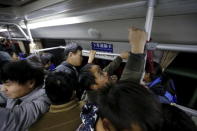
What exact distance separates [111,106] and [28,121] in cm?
67

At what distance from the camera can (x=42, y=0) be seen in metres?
1.65

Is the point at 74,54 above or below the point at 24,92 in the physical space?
above

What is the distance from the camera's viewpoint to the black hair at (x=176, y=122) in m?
0.62

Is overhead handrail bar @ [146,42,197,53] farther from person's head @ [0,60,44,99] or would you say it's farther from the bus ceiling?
person's head @ [0,60,44,99]

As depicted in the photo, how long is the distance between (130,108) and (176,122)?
316mm

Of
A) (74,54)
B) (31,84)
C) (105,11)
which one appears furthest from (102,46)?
(31,84)

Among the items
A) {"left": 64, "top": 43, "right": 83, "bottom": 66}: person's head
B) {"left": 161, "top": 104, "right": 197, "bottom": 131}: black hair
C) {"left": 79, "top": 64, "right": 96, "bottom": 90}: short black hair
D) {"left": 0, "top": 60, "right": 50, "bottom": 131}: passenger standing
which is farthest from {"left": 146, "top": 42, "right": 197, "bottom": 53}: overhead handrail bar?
{"left": 64, "top": 43, "right": 83, "bottom": 66}: person's head

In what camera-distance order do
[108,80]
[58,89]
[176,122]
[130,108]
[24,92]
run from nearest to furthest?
[130,108] → [176,122] → [58,89] → [24,92] → [108,80]

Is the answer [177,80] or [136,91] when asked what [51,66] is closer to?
[177,80]

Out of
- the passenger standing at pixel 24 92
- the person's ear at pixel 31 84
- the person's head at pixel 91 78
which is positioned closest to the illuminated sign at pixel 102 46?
the person's head at pixel 91 78

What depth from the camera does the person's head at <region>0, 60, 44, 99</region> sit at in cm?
103

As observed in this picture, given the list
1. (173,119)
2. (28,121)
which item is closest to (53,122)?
(28,121)

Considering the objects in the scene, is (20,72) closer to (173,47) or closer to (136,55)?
(136,55)

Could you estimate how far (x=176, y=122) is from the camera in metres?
0.64
